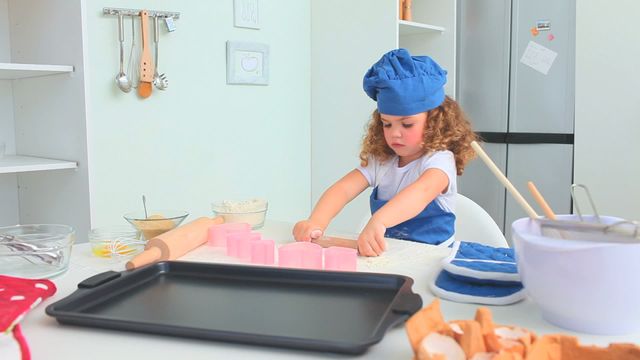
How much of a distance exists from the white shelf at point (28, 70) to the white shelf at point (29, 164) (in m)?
0.27

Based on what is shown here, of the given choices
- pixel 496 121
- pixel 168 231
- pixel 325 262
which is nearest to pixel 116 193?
pixel 168 231

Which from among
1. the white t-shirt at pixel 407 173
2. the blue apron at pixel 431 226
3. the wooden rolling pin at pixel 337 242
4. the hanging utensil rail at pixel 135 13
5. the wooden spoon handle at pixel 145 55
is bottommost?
the blue apron at pixel 431 226

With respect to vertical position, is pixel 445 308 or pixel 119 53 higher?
pixel 119 53

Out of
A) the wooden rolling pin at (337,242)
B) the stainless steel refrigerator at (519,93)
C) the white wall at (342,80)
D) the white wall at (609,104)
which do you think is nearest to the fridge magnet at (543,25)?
the stainless steel refrigerator at (519,93)

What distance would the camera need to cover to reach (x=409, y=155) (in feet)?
5.65

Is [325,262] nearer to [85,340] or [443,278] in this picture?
[443,278]

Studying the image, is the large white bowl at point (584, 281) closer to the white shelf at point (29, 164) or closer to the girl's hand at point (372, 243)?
the girl's hand at point (372, 243)

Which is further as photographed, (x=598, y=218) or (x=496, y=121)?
(x=496, y=121)

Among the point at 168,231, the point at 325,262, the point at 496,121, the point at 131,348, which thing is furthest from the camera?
the point at 496,121

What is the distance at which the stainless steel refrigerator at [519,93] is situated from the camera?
112 inches

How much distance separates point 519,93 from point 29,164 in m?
2.15

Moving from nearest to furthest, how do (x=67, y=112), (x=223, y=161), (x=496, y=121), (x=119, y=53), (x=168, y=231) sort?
(x=168, y=231) → (x=67, y=112) → (x=119, y=53) → (x=223, y=161) → (x=496, y=121)

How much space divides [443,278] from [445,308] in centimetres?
10

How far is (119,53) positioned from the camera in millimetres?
2285
